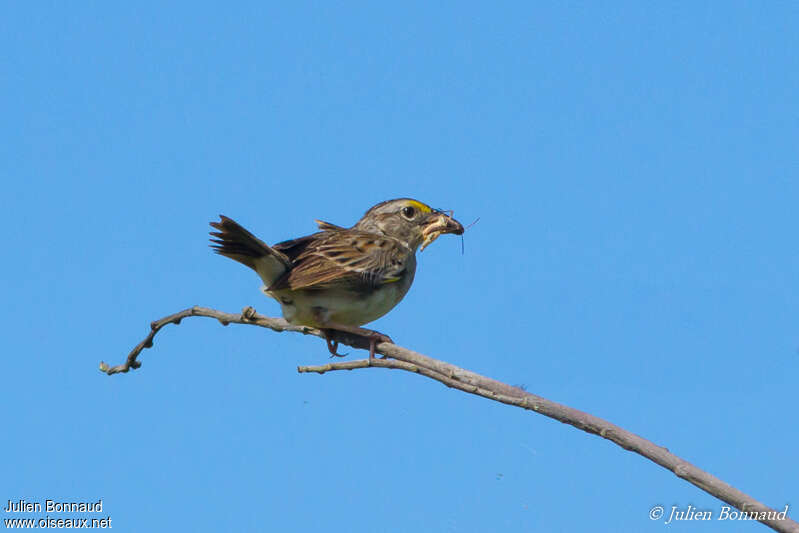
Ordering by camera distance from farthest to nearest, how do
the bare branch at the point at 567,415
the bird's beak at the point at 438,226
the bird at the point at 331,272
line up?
the bird's beak at the point at 438,226
the bird at the point at 331,272
the bare branch at the point at 567,415

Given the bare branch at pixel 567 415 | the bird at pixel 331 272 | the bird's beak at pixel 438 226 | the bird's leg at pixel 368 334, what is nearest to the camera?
the bare branch at pixel 567 415

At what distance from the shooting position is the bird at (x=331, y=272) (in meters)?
7.22

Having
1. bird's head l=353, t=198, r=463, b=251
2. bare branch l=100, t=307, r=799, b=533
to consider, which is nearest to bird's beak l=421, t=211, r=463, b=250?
bird's head l=353, t=198, r=463, b=251

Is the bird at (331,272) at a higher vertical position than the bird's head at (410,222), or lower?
lower

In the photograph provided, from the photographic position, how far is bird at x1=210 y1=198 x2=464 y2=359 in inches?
284

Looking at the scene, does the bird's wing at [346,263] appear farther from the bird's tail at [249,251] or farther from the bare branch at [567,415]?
the bare branch at [567,415]

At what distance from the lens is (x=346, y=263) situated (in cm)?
754

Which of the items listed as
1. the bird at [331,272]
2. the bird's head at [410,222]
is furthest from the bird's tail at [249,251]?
the bird's head at [410,222]

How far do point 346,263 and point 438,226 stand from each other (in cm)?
118

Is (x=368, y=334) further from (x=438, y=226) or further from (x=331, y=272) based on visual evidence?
(x=438, y=226)

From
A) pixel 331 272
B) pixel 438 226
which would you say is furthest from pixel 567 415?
pixel 438 226

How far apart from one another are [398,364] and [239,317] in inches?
78.2

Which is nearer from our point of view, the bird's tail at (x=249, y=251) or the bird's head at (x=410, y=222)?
the bird's tail at (x=249, y=251)

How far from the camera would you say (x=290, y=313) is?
754 cm
